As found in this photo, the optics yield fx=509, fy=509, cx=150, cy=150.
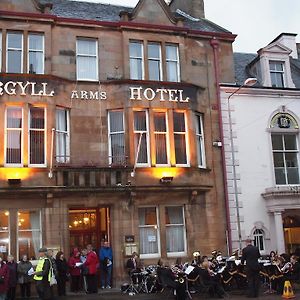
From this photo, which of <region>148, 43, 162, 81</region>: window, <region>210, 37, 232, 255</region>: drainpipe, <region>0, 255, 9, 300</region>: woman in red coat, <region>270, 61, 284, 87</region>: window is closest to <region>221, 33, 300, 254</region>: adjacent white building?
<region>270, 61, 284, 87</region>: window

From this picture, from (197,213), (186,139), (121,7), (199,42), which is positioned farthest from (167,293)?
(121,7)

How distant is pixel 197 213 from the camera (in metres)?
22.9

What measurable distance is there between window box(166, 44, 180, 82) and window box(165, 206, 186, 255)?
6134 mm

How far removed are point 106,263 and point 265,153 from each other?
9.63 meters

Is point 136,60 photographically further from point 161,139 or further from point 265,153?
point 265,153

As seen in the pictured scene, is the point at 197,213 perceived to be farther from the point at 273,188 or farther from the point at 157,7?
the point at 157,7

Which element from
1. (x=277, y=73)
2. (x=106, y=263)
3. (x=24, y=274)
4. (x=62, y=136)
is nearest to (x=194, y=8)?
(x=277, y=73)

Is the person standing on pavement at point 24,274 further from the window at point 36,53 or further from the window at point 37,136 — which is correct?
the window at point 36,53

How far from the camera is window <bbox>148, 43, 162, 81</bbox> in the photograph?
23684 millimetres

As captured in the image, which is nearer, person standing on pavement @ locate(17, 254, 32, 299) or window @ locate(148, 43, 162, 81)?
person standing on pavement @ locate(17, 254, 32, 299)

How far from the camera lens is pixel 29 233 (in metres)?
20.9

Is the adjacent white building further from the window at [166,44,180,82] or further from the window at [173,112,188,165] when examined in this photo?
the window at [166,44,180,82]

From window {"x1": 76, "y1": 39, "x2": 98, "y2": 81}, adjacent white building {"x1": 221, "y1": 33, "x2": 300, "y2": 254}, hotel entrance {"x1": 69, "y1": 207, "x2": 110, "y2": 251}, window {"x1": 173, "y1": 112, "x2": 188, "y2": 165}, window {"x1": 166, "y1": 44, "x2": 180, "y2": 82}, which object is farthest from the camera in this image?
window {"x1": 166, "y1": 44, "x2": 180, "y2": 82}

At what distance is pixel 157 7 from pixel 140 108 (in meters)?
5.32
